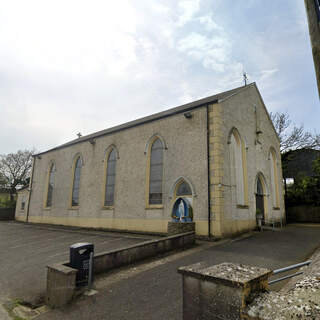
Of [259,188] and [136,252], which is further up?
[259,188]

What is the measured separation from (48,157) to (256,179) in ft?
61.9

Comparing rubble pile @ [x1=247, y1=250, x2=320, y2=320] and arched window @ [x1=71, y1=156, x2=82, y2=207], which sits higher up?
arched window @ [x1=71, y1=156, x2=82, y2=207]

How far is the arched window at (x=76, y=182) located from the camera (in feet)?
61.9

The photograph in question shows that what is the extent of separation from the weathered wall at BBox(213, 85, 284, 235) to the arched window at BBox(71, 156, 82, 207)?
12.2 m

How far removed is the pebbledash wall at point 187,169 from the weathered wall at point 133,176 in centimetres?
5

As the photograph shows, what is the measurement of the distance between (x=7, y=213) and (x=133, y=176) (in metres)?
22.7

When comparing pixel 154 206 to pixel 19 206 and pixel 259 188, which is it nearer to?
pixel 259 188

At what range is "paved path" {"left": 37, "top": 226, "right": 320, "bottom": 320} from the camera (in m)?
4.20

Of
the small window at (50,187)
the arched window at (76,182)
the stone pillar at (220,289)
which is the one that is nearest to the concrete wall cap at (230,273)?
the stone pillar at (220,289)

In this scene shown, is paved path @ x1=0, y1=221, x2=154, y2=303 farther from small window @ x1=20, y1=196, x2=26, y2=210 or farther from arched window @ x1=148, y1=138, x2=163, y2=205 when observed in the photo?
small window @ x1=20, y1=196, x2=26, y2=210

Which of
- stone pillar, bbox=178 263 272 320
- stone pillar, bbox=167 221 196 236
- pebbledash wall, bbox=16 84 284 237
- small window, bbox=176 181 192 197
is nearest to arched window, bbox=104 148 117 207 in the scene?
pebbledash wall, bbox=16 84 284 237

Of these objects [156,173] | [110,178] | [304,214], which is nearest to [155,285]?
[156,173]

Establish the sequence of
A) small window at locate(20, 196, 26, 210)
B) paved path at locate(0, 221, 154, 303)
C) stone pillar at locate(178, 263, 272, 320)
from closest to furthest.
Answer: stone pillar at locate(178, 263, 272, 320)
paved path at locate(0, 221, 154, 303)
small window at locate(20, 196, 26, 210)

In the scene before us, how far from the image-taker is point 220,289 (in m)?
2.20
